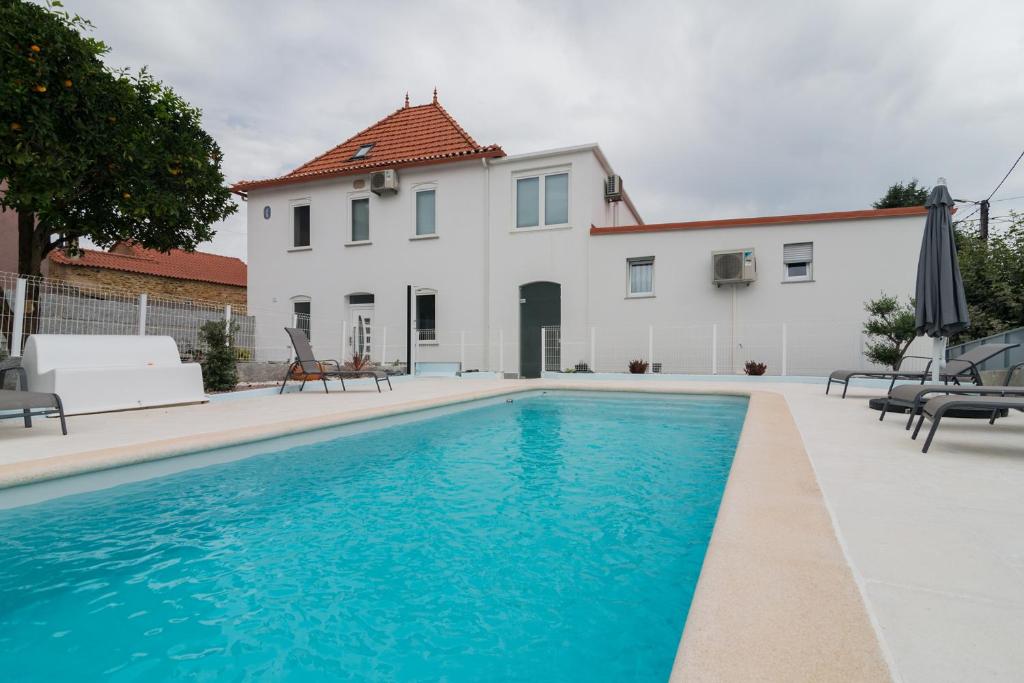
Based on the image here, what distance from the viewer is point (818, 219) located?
41.9 feet

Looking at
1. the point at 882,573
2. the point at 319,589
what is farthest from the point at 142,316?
the point at 882,573

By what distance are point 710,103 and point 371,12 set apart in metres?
8.10

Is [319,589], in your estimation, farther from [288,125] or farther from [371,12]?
[288,125]

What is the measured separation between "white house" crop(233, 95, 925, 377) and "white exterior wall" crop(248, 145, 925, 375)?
0.13 feet

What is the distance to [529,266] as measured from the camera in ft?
49.6

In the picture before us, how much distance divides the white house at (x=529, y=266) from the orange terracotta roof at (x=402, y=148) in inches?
2.7

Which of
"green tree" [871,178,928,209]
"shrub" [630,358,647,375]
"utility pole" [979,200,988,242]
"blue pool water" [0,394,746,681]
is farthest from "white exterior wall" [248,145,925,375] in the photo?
"green tree" [871,178,928,209]

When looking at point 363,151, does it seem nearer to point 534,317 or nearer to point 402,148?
point 402,148

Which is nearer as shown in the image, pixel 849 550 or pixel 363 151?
pixel 849 550

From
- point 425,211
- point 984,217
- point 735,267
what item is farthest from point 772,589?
point 984,217

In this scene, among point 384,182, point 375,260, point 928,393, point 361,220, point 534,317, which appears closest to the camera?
point 928,393

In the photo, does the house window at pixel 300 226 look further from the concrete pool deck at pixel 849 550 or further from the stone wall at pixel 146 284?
the concrete pool deck at pixel 849 550

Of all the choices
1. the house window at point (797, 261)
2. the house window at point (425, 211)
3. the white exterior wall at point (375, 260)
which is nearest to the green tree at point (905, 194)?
the house window at point (797, 261)

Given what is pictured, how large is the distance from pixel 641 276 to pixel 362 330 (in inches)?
337
